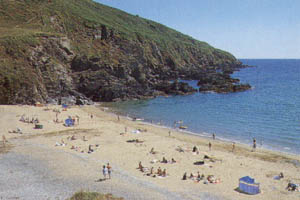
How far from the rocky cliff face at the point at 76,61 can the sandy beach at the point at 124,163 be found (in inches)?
587

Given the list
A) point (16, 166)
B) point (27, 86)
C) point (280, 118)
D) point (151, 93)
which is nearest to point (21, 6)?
point (27, 86)

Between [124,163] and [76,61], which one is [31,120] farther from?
[76,61]

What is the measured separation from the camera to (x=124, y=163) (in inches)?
877

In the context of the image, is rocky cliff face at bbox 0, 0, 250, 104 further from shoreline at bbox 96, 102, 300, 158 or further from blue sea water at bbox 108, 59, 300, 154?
blue sea water at bbox 108, 59, 300, 154

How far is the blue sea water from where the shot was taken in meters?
32.9

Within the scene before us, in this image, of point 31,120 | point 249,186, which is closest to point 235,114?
point 249,186

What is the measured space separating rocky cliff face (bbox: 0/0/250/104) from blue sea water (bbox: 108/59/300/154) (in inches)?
299

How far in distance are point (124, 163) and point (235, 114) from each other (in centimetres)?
2893

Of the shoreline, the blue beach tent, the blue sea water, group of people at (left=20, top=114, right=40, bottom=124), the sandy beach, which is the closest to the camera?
the sandy beach

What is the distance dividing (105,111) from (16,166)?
28.7 m

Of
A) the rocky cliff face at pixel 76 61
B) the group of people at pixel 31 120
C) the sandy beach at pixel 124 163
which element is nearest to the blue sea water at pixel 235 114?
the sandy beach at pixel 124 163

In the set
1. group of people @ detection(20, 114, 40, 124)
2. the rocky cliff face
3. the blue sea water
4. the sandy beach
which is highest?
the rocky cliff face

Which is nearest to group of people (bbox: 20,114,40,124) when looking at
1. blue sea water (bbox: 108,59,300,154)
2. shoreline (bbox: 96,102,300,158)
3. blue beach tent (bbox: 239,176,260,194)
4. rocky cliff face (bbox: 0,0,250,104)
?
rocky cliff face (bbox: 0,0,250,104)

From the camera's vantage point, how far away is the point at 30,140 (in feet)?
91.9
